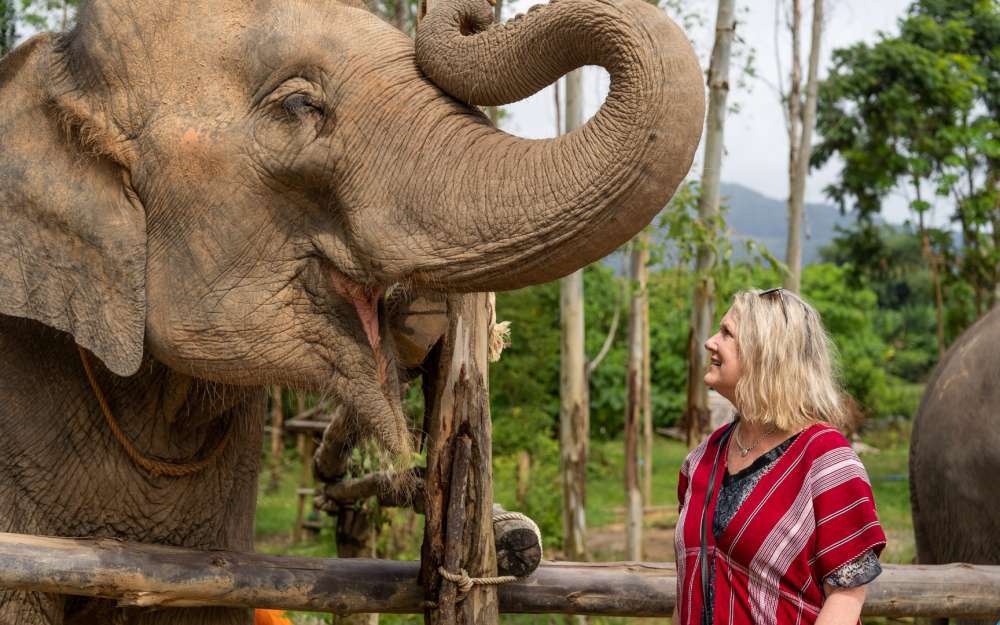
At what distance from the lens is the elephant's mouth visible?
7.53 ft

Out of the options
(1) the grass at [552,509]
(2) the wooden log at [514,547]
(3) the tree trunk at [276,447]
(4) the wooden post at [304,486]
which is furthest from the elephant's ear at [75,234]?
(3) the tree trunk at [276,447]

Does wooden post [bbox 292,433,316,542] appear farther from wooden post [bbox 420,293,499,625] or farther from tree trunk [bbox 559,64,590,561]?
wooden post [bbox 420,293,499,625]

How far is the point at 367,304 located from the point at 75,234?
0.62 m

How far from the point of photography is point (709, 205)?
6.94m

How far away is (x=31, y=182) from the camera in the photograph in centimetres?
246

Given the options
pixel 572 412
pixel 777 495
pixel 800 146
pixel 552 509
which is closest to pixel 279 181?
pixel 777 495

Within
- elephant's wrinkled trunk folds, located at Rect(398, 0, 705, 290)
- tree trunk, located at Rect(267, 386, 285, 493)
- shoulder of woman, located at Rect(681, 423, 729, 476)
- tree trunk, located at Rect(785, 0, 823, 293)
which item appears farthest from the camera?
tree trunk, located at Rect(267, 386, 285, 493)

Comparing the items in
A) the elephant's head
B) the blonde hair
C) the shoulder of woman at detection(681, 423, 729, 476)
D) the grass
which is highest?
the elephant's head

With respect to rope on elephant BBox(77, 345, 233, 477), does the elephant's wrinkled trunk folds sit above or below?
above

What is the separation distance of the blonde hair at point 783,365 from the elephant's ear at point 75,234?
1.18 m

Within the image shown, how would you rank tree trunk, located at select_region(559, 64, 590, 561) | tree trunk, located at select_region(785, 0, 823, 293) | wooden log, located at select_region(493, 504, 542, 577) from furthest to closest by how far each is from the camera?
tree trunk, located at select_region(785, 0, 823, 293) → tree trunk, located at select_region(559, 64, 590, 561) → wooden log, located at select_region(493, 504, 542, 577)

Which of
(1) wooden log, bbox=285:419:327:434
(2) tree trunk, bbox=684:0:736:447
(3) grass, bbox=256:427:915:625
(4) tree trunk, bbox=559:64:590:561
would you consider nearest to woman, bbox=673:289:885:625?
(3) grass, bbox=256:427:915:625

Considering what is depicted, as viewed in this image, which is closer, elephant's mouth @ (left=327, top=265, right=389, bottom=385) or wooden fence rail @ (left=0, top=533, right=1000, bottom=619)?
elephant's mouth @ (left=327, top=265, right=389, bottom=385)

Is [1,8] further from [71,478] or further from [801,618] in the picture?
[801,618]
